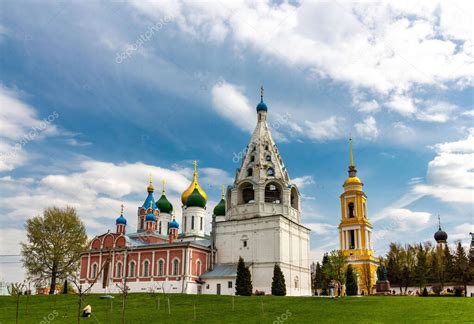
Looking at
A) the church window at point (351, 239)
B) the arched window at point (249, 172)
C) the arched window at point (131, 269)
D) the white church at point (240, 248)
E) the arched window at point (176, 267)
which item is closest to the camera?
the white church at point (240, 248)

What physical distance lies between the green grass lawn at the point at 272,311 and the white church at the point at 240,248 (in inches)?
422

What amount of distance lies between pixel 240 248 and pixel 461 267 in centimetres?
2400

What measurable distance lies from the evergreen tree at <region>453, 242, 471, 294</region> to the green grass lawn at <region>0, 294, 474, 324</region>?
26199mm

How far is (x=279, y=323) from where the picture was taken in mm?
20203

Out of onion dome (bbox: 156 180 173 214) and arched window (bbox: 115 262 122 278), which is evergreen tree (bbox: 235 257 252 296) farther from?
onion dome (bbox: 156 180 173 214)

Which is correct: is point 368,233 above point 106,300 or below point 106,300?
above

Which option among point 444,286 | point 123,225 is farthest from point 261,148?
point 444,286

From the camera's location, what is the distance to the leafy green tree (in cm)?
4809

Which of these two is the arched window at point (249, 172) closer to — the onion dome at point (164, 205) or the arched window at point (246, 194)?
the arched window at point (246, 194)

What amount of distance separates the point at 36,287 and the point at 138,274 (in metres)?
12.0

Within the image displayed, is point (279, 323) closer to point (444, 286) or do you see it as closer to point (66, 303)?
point (66, 303)

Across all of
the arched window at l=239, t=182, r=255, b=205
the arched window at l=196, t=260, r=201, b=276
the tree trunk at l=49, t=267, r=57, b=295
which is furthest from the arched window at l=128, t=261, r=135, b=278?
the arched window at l=239, t=182, r=255, b=205

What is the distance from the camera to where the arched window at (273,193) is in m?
45.0

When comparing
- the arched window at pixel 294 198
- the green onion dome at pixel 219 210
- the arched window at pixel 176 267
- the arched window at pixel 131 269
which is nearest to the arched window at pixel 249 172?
the arched window at pixel 294 198
